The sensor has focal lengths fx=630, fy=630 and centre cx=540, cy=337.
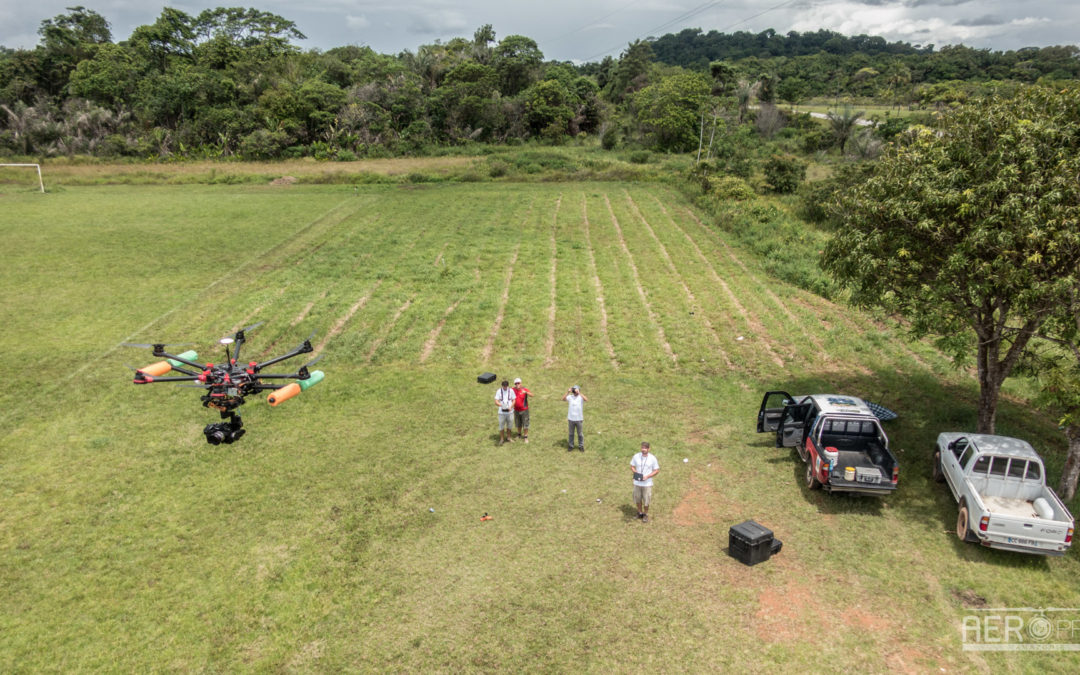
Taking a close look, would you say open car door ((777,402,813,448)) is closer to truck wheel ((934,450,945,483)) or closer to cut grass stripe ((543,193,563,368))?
truck wheel ((934,450,945,483))

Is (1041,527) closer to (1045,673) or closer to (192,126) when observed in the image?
(1045,673)

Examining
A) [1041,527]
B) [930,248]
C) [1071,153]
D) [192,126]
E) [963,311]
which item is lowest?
[1041,527]

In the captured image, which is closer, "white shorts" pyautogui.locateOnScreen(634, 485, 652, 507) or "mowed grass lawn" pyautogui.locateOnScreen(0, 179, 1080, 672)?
"mowed grass lawn" pyautogui.locateOnScreen(0, 179, 1080, 672)

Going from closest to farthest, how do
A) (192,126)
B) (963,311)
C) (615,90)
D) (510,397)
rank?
(963,311) < (510,397) < (192,126) < (615,90)

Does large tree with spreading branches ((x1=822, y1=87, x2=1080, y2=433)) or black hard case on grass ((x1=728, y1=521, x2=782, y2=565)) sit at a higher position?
large tree with spreading branches ((x1=822, y1=87, x2=1080, y2=433))

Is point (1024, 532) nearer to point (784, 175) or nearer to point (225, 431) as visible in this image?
point (225, 431)

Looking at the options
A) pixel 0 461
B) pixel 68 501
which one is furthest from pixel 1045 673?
pixel 0 461

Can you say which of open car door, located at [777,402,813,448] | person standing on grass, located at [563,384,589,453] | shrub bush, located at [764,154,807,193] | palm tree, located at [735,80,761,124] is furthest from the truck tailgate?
palm tree, located at [735,80,761,124]
